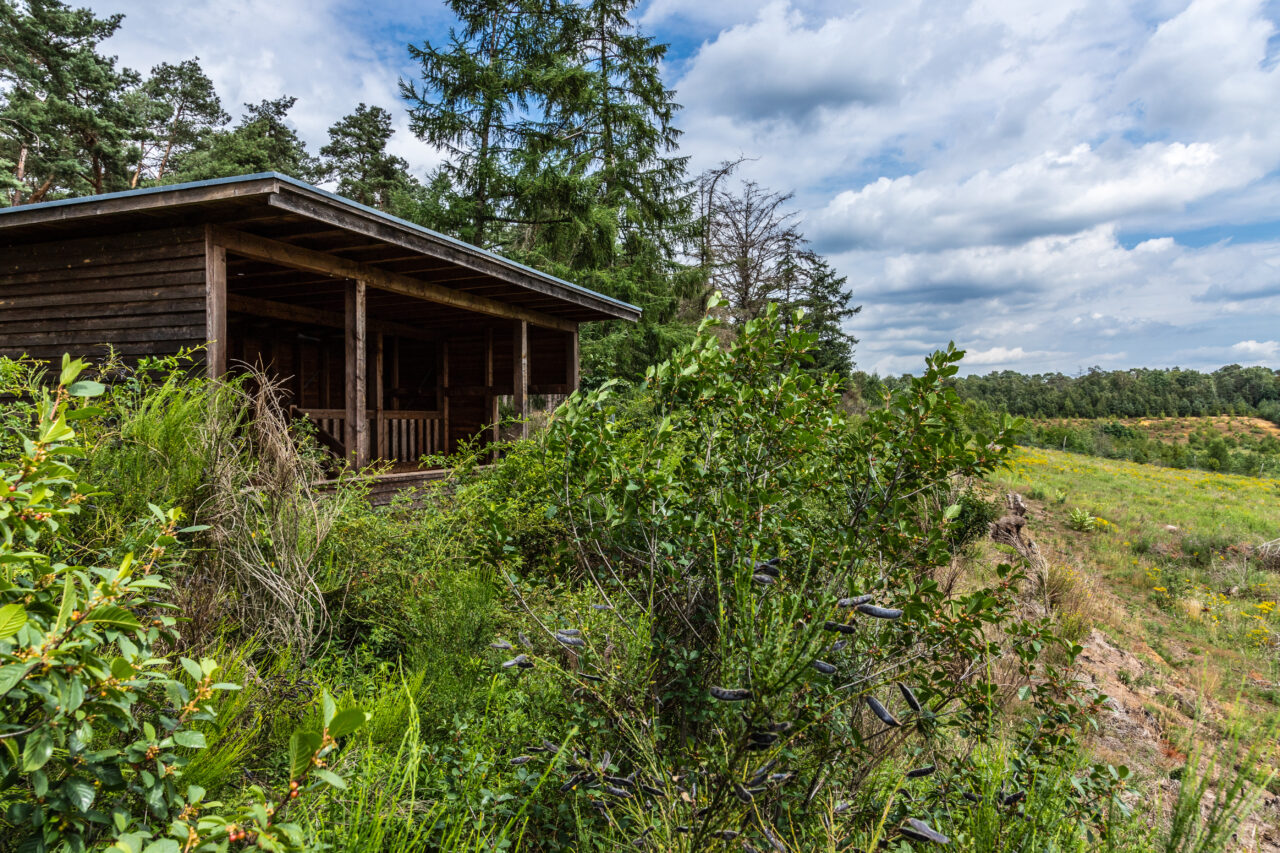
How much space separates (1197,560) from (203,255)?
52.3ft

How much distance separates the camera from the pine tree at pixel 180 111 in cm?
2497

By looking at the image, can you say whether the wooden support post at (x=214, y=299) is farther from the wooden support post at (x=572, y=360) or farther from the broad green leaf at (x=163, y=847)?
the wooden support post at (x=572, y=360)

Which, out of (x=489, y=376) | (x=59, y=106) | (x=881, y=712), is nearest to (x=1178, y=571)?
(x=489, y=376)

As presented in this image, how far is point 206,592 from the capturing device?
3.12 metres

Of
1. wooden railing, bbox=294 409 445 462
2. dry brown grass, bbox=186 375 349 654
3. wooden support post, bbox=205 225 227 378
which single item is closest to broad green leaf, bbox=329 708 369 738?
dry brown grass, bbox=186 375 349 654

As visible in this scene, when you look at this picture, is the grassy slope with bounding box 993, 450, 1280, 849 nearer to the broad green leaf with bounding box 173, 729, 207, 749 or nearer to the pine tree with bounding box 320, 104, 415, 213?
the broad green leaf with bounding box 173, 729, 207, 749

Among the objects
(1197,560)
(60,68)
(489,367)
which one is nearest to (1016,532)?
(1197,560)

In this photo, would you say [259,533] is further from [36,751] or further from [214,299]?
[214,299]

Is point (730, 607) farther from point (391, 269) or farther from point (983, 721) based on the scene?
point (391, 269)

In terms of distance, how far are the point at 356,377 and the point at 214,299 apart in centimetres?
138

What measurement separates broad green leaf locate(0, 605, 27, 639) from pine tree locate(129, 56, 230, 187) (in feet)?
96.8

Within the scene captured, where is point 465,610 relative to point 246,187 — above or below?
below

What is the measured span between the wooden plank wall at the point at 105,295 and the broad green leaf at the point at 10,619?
5.28m

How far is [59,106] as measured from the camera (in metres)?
18.8
